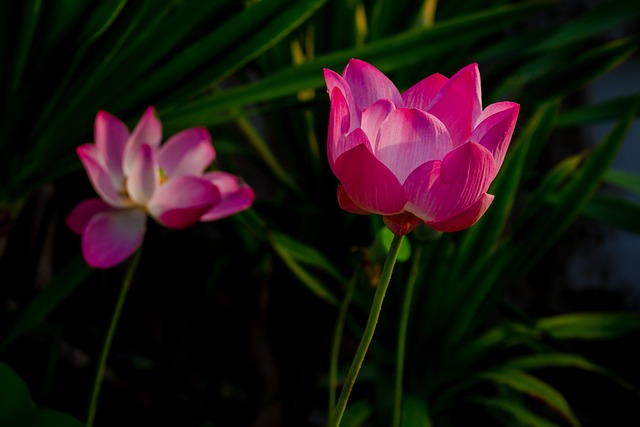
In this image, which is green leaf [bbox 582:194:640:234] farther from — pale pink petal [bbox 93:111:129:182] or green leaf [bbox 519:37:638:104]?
pale pink petal [bbox 93:111:129:182]

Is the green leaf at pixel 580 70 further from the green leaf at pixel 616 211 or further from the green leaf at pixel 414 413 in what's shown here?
the green leaf at pixel 414 413

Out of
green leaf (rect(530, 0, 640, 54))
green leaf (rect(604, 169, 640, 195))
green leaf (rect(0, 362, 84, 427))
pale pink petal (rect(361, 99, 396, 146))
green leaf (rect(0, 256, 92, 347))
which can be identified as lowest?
green leaf (rect(0, 362, 84, 427))

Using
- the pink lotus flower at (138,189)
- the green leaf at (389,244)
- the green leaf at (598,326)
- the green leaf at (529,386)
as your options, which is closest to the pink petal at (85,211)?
the pink lotus flower at (138,189)

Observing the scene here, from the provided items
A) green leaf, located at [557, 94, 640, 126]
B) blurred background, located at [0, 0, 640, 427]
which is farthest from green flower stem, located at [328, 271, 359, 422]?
green leaf, located at [557, 94, 640, 126]

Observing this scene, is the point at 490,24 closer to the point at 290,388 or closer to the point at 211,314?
the point at 290,388

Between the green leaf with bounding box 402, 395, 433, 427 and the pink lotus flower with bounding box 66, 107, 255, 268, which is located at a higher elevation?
the pink lotus flower with bounding box 66, 107, 255, 268
